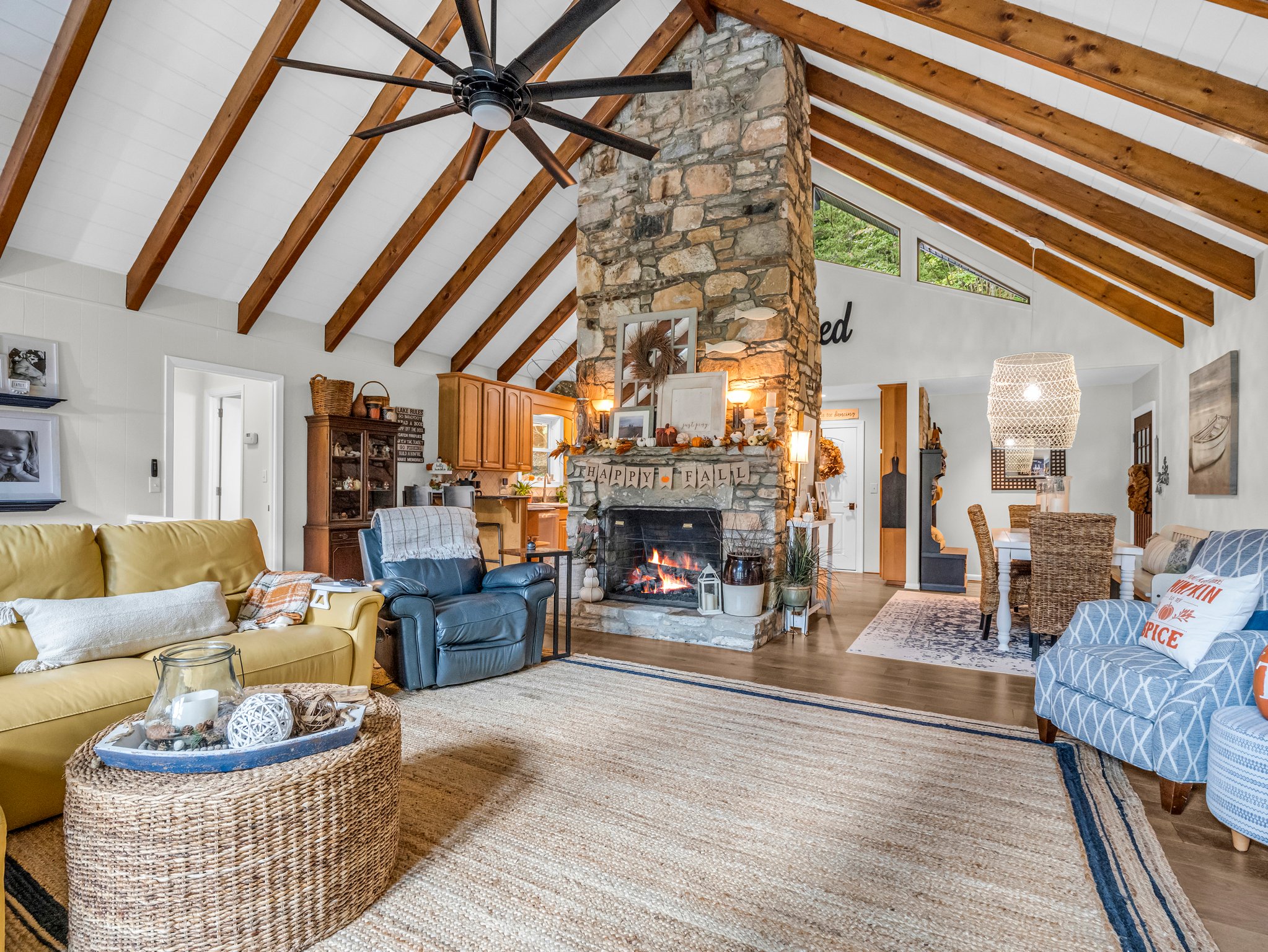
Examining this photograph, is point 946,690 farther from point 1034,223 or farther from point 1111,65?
point 1034,223

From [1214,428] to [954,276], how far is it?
3261mm

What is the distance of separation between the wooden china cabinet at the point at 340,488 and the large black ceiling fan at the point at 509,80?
3757mm

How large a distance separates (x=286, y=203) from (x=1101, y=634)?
20.0 ft

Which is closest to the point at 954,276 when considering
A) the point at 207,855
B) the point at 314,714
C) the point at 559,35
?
the point at 559,35

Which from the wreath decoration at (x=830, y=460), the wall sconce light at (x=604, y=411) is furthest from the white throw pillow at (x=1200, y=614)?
the wreath decoration at (x=830, y=460)

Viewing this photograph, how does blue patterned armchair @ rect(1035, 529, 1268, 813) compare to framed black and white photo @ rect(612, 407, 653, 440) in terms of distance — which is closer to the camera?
blue patterned armchair @ rect(1035, 529, 1268, 813)

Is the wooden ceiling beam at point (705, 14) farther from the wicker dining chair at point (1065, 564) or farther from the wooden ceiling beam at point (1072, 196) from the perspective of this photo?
the wicker dining chair at point (1065, 564)

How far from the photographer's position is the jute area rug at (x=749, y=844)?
1711 millimetres

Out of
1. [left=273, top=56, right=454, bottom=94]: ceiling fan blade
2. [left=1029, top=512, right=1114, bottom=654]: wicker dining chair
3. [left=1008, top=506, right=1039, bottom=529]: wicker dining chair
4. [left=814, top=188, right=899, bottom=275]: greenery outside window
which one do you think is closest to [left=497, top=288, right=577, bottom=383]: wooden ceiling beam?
[left=814, top=188, right=899, bottom=275]: greenery outside window

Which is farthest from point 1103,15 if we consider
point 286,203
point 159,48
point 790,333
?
point 286,203

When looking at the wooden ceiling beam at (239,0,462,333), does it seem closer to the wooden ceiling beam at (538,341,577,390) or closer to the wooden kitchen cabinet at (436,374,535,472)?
the wooden kitchen cabinet at (436,374,535,472)

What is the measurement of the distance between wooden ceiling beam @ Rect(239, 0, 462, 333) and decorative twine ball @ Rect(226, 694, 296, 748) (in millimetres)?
3763

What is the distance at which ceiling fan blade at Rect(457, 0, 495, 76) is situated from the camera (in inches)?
108

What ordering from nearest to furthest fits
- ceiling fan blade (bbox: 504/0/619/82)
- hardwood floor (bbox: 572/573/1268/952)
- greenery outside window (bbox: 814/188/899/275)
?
1. hardwood floor (bbox: 572/573/1268/952)
2. ceiling fan blade (bbox: 504/0/619/82)
3. greenery outside window (bbox: 814/188/899/275)
